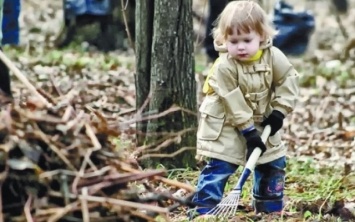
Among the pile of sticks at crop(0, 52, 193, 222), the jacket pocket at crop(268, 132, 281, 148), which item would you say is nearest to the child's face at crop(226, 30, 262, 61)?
the jacket pocket at crop(268, 132, 281, 148)

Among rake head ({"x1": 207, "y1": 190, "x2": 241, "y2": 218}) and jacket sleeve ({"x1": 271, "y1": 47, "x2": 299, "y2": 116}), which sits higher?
jacket sleeve ({"x1": 271, "y1": 47, "x2": 299, "y2": 116})

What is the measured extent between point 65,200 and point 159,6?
345 cm

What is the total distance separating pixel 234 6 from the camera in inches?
229

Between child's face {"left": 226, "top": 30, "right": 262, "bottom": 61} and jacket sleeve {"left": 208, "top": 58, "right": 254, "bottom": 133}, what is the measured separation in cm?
9

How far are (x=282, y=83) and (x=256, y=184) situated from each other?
2.28ft

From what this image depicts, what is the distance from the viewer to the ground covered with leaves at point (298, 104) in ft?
19.7

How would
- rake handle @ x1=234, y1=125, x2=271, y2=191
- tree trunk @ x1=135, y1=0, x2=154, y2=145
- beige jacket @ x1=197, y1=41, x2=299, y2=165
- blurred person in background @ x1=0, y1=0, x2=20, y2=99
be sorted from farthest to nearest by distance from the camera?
1. blurred person in background @ x1=0, y1=0, x2=20, y2=99
2. tree trunk @ x1=135, y1=0, x2=154, y2=145
3. beige jacket @ x1=197, y1=41, x2=299, y2=165
4. rake handle @ x1=234, y1=125, x2=271, y2=191

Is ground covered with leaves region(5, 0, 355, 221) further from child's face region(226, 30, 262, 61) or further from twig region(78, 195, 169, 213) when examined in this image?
child's face region(226, 30, 262, 61)

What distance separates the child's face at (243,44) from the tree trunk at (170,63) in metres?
1.22

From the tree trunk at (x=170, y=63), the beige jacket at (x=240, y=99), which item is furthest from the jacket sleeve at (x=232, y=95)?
the tree trunk at (x=170, y=63)

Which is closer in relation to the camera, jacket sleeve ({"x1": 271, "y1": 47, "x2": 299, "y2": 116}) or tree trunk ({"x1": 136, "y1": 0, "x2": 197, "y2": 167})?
jacket sleeve ({"x1": 271, "y1": 47, "x2": 299, "y2": 116})

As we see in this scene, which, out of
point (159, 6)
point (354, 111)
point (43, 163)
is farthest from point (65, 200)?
point (354, 111)

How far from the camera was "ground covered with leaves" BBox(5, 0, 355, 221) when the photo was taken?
6012 mm

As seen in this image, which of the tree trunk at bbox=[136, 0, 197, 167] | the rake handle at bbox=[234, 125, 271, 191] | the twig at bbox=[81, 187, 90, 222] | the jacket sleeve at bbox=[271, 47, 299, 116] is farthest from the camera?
the tree trunk at bbox=[136, 0, 197, 167]
